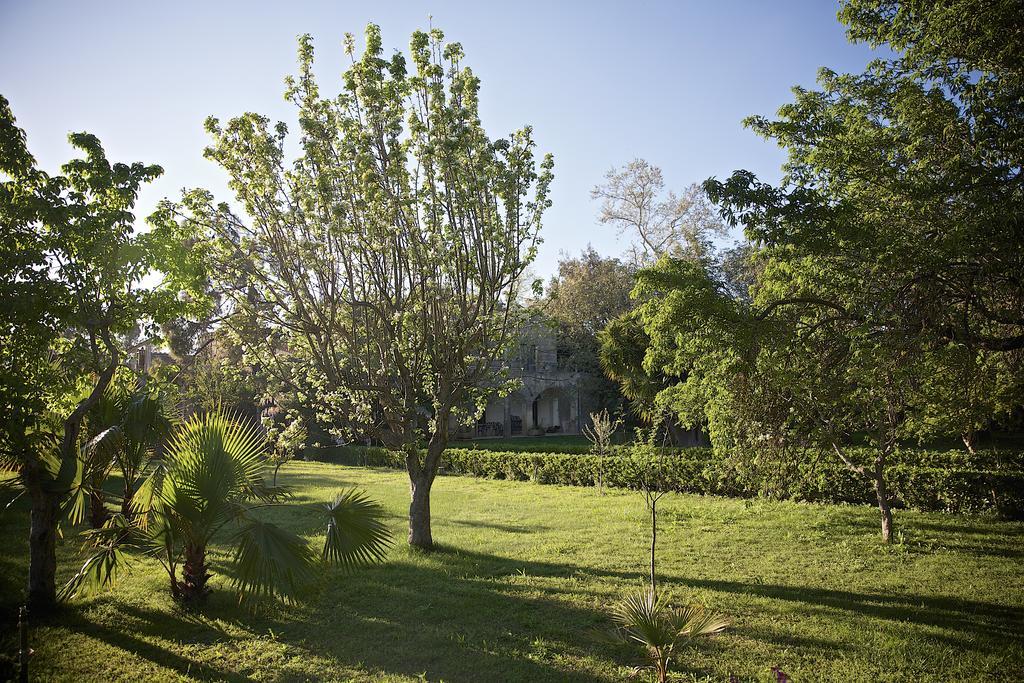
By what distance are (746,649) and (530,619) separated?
2281 mm

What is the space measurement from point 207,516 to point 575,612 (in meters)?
4.28

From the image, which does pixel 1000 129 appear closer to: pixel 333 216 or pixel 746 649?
pixel 746 649

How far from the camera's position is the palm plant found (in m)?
6.38

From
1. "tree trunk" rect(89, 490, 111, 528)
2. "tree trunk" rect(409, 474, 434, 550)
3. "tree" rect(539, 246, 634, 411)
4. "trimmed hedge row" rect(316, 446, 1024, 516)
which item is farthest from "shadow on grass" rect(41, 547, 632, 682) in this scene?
"tree" rect(539, 246, 634, 411)

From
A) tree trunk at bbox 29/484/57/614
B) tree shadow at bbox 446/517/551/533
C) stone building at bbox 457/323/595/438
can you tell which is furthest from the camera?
stone building at bbox 457/323/595/438

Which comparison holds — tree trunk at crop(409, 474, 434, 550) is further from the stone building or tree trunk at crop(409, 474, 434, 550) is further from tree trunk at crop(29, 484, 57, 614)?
the stone building

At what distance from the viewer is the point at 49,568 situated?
721 cm

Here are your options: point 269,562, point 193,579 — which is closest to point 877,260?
point 269,562

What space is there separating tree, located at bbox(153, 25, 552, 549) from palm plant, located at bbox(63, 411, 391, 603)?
221 cm

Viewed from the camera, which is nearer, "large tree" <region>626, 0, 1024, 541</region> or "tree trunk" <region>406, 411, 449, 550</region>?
"large tree" <region>626, 0, 1024, 541</region>

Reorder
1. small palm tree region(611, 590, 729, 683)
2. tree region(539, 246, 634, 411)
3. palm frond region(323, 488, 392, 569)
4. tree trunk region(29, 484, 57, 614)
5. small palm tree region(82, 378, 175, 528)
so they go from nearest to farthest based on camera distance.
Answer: small palm tree region(611, 590, 729, 683) → palm frond region(323, 488, 392, 569) → tree trunk region(29, 484, 57, 614) → small palm tree region(82, 378, 175, 528) → tree region(539, 246, 634, 411)

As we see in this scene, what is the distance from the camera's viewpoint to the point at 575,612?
7.14 meters

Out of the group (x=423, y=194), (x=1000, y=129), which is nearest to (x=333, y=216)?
(x=423, y=194)

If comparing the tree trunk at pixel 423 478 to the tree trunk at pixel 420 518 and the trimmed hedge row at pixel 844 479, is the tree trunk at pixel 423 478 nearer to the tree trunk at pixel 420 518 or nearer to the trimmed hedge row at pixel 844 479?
the tree trunk at pixel 420 518
